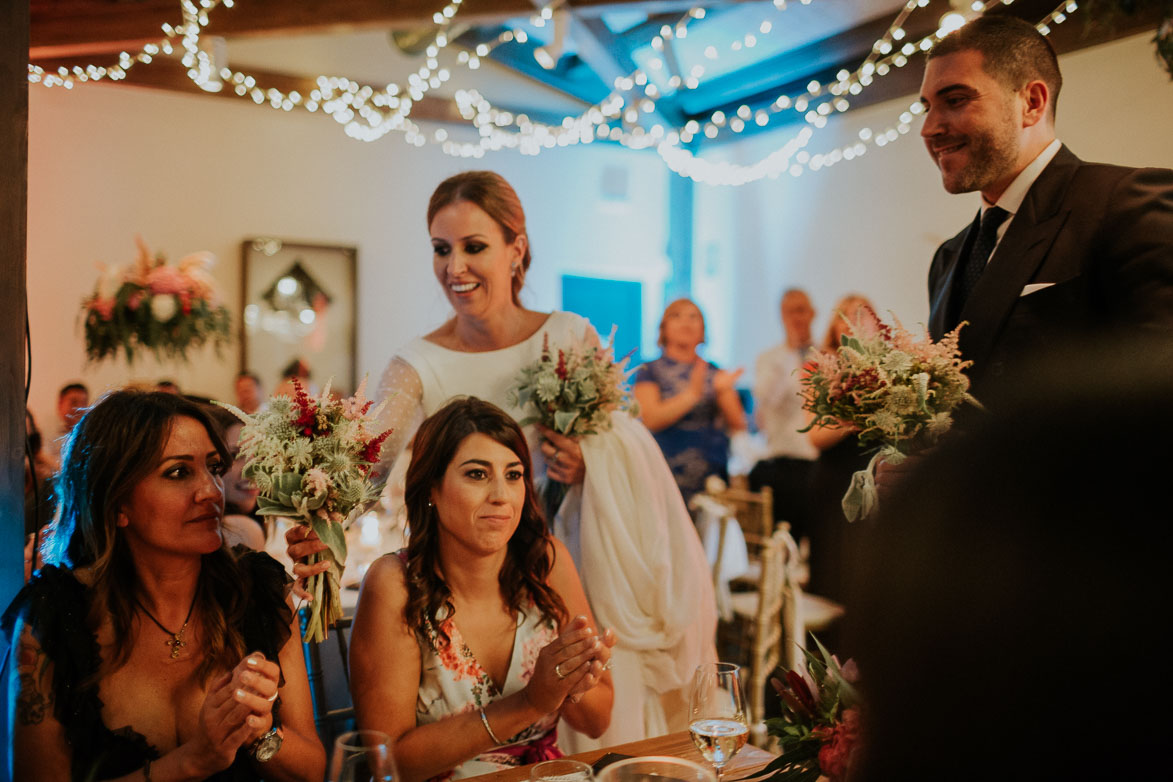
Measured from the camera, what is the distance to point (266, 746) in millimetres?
1786

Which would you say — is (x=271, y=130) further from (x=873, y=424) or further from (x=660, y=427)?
(x=873, y=424)

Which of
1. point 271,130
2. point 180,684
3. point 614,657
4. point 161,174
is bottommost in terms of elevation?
point 614,657

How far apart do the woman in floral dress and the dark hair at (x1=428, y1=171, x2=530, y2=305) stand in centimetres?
72

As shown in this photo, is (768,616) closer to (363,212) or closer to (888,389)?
(888,389)

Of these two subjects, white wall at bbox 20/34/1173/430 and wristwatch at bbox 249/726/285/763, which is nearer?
wristwatch at bbox 249/726/285/763

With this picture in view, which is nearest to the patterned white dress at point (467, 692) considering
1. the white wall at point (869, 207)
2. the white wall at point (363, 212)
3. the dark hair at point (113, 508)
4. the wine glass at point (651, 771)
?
the dark hair at point (113, 508)

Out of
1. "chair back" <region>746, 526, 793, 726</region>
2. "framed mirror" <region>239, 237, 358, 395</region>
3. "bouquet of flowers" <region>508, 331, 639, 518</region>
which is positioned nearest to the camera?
"bouquet of flowers" <region>508, 331, 639, 518</region>

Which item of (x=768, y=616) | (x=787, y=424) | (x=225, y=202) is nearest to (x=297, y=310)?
(x=225, y=202)

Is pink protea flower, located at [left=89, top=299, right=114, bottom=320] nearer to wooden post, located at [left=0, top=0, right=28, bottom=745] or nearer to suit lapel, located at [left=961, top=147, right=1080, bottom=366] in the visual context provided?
wooden post, located at [left=0, top=0, right=28, bottom=745]

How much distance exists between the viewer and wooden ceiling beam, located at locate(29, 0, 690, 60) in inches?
203

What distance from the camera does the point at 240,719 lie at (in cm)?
156

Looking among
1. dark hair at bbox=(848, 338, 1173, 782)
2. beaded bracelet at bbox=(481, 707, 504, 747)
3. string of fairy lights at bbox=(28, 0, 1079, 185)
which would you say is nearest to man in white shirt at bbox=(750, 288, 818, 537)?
string of fairy lights at bbox=(28, 0, 1079, 185)

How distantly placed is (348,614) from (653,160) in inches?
282

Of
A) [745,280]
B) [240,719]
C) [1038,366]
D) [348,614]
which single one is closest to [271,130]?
[745,280]
